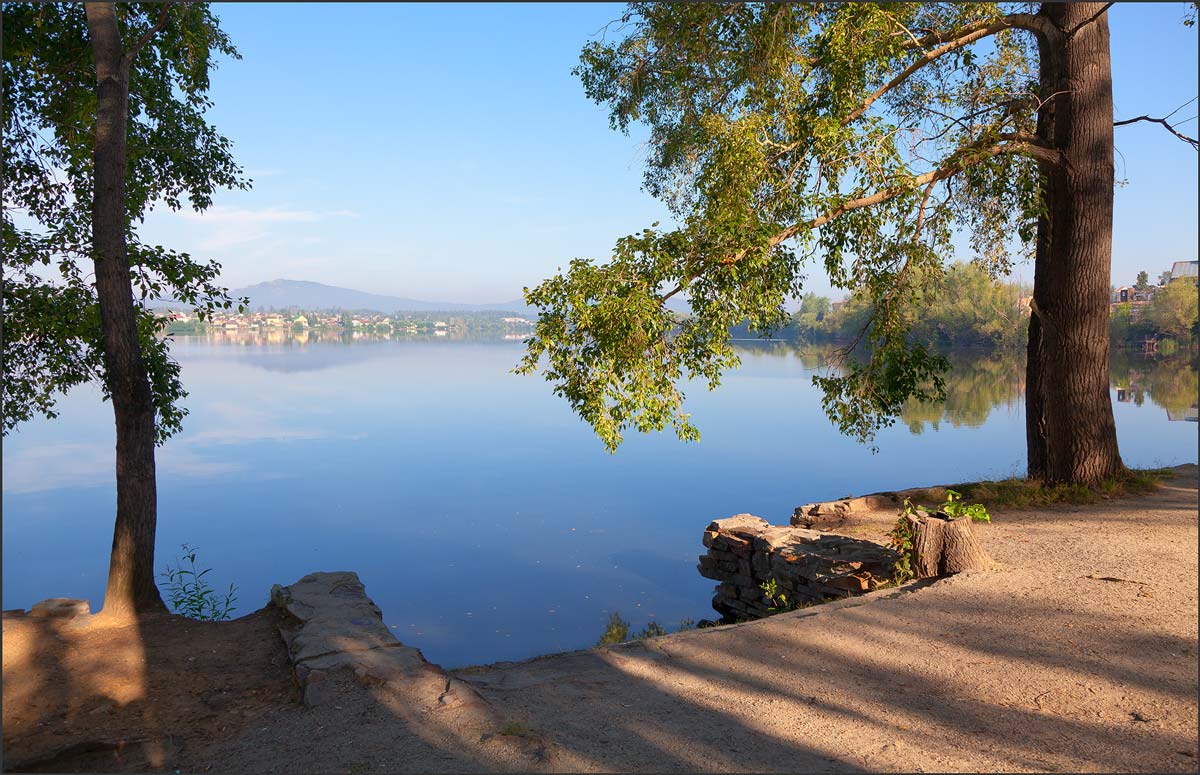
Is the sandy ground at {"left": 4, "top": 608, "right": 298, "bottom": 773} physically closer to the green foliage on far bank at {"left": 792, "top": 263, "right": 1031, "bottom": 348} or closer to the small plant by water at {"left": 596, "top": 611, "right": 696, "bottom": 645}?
the small plant by water at {"left": 596, "top": 611, "right": 696, "bottom": 645}

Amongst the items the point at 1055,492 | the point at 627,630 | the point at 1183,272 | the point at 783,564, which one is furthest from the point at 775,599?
the point at 1183,272

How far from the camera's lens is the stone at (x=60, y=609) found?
6.77 metres

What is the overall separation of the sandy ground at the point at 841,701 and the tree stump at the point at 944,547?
0.39 metres

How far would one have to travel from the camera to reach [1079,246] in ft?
32.4

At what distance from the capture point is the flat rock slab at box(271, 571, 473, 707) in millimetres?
4891

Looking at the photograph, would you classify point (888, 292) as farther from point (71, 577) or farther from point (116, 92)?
point (71, 577)

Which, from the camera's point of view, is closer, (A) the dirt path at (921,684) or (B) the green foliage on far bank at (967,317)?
(A) the dirt path at (921,684)

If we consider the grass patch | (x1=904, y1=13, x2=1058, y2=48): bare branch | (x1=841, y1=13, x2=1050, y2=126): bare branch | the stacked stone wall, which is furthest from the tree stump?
(x1=904, y1=13, x2=1058, y2=48): bare branch

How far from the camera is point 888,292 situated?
10031 millimetres

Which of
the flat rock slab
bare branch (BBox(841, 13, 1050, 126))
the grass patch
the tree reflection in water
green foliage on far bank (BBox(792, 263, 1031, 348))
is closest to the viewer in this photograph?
the flat rock slab

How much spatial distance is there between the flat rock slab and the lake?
2.97m

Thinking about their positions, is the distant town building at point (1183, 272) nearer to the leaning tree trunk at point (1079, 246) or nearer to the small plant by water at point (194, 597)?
the leaning tree trunk at point (1079, 246)

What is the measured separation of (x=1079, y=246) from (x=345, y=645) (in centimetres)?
906

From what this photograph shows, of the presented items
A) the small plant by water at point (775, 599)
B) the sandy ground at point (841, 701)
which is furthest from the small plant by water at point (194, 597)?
the small plant by water at point (775, 599)
